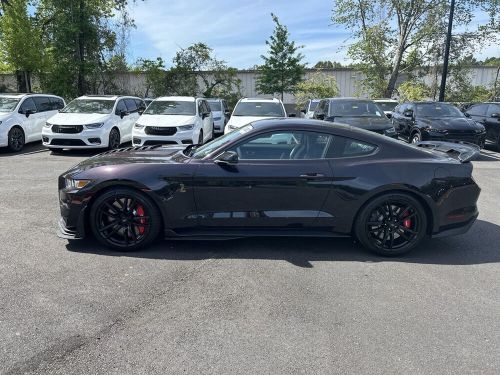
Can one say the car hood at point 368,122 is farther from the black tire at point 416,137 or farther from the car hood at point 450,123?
the car hood at point 450,123

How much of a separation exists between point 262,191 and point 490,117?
12.6m

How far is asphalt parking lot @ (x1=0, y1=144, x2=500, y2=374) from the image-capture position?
8.96 ft

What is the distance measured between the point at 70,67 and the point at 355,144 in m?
21.5

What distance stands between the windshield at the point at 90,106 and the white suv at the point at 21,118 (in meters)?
1.21

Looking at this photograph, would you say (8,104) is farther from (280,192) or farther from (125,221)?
(280,192)

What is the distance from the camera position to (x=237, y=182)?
14.4 ft

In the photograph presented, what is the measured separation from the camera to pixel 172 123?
10.9 m

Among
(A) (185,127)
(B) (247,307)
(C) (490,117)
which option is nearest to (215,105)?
(A) (185,127)

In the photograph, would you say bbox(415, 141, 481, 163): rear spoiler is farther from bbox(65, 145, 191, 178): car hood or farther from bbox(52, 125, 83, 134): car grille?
bbox(52, 125, 83, 134): car grille

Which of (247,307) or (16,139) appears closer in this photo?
(247,307)

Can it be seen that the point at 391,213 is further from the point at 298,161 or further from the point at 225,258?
the point at 225,258

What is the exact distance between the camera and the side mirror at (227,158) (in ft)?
14.2

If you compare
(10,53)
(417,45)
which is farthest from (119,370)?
(417,45)

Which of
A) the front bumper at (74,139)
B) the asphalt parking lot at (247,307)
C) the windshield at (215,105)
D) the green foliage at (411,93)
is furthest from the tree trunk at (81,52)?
the asphalt parking lot at (247,307)
